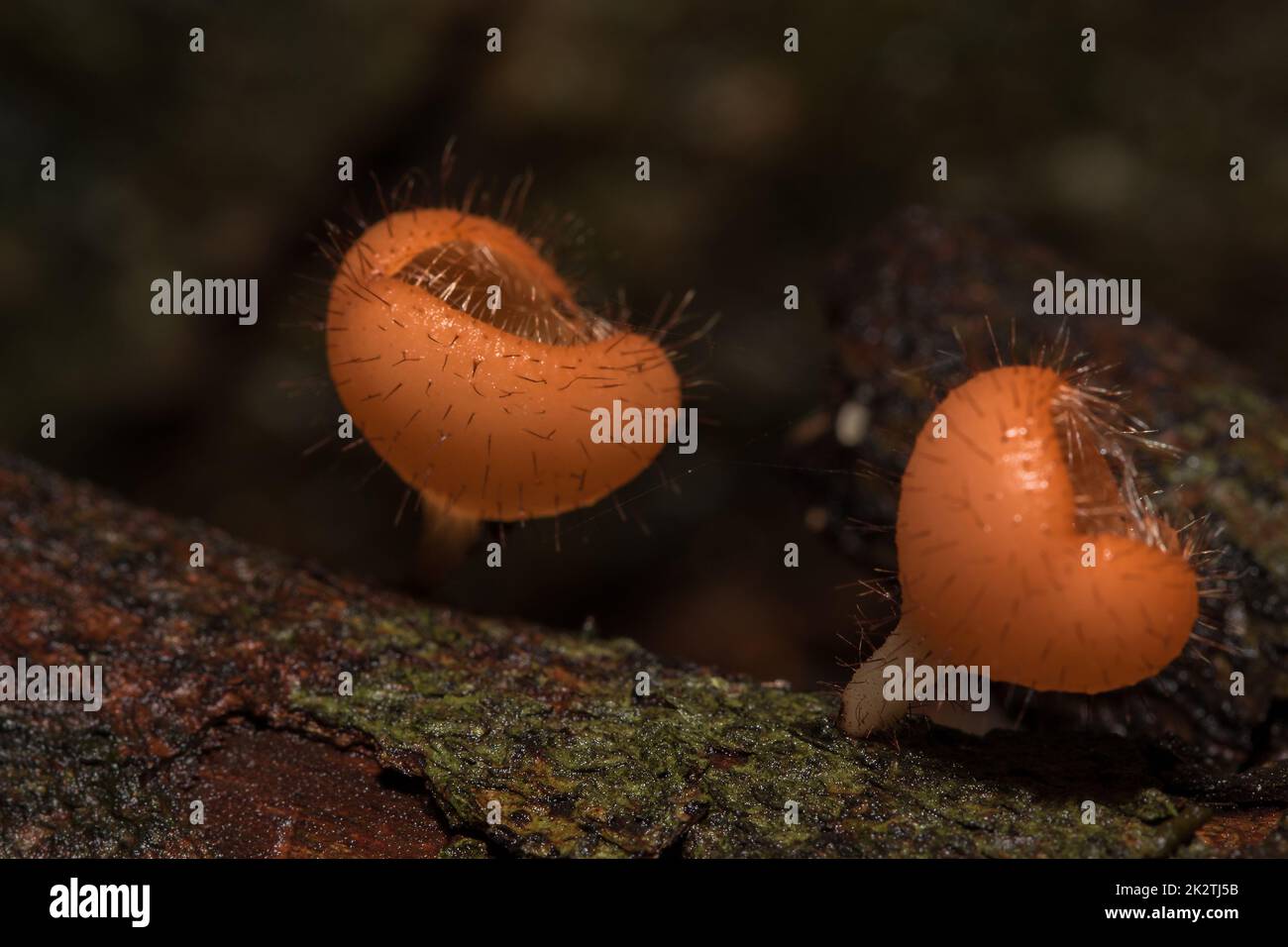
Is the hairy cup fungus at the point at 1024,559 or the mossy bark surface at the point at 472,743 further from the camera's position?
the mossy bark surface at the point at 472,743

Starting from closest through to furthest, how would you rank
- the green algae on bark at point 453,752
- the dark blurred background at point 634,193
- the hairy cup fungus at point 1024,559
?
the hairy cup fungus at point 1024,559, the green algae on bark at point 453,752, the dark blurred background at point 634,193

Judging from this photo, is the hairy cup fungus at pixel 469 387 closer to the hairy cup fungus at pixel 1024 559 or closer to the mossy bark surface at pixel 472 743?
the mossy bark surface at pixel 472 743

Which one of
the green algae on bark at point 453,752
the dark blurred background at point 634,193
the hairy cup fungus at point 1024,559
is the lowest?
the green algae on bark at point 453,752

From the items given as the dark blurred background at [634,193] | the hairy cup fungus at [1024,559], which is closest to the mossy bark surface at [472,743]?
the hairy cup fungus at [1024,559]

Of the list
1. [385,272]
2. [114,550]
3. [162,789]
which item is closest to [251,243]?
[114,550]

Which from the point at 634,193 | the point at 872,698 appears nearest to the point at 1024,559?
the point at 872,698
